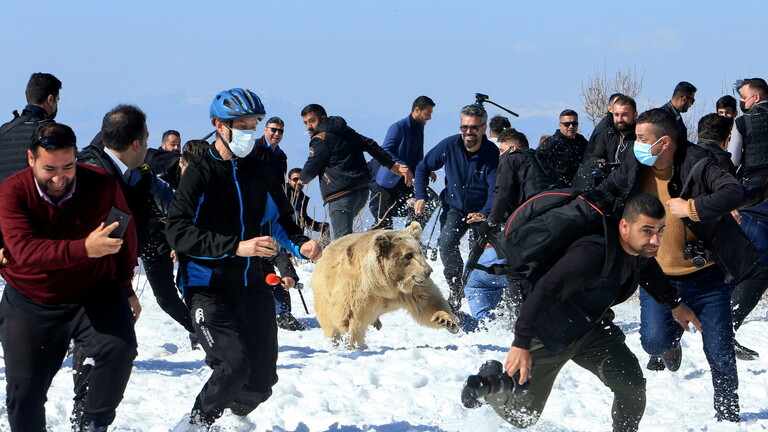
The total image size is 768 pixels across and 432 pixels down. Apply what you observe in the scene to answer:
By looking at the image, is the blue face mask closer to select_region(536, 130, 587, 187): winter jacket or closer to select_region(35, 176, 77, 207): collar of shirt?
select_region(536, 130, 587, 187): winter jacket

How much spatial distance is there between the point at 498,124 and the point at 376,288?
3593 millimetres

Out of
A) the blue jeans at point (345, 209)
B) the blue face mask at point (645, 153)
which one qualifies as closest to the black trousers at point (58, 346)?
the blue face mask at point (645, 153)

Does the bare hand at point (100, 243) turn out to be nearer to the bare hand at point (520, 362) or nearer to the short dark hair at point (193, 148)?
the bare hand at point (520, 362)

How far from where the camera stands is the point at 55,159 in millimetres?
4102

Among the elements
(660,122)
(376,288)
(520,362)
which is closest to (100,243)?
(520,362)

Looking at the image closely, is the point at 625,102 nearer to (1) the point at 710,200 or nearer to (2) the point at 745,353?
(2) the point at 745,353

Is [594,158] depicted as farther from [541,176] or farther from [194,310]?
[194,310]

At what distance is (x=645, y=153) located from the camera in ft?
19.8

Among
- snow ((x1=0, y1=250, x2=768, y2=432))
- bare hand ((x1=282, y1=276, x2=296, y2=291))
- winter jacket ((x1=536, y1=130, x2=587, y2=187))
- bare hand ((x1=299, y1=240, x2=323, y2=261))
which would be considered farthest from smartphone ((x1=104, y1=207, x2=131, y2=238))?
winter jacket ((x1=536, y1=130, x2=587, y2=187))

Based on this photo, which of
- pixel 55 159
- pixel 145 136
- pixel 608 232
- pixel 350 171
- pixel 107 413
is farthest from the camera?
pixel 350 171

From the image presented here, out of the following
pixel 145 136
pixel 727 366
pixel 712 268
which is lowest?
pixel 727 366

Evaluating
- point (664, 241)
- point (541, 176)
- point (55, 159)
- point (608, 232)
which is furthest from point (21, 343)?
point (541, 176)

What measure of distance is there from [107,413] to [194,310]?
756mm

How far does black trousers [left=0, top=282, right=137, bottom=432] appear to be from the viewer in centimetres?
418
